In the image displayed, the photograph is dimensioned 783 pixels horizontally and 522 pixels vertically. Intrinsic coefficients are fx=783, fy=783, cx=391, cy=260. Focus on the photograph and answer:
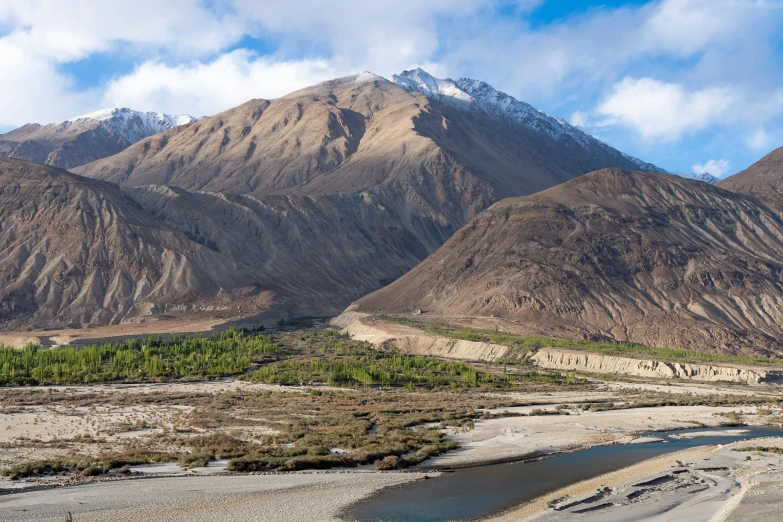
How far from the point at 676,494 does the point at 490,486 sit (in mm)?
7219

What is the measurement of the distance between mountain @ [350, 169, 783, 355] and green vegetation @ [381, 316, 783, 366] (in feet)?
30.0

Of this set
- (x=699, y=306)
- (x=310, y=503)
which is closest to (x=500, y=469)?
(x=310, y=503)

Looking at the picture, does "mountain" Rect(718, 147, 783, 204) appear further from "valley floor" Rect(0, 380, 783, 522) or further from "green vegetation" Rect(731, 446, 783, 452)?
"green vegetation" Rect(731, 446, 783, 452)

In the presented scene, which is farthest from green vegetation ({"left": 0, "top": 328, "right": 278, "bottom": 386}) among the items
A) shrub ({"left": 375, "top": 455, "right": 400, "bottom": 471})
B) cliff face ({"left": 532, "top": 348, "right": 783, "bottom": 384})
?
shrub ({"left": 375, "top": 455, "right": 400, "bottom": 471})

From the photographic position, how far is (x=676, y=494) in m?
30.6

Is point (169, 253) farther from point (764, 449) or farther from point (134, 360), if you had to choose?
point (764, 449)

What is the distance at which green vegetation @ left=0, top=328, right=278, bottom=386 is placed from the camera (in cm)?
7106

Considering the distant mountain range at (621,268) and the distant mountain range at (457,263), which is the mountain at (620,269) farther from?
the distant mountain range at (457,263)

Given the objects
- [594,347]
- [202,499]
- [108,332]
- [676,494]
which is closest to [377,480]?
[202,499]

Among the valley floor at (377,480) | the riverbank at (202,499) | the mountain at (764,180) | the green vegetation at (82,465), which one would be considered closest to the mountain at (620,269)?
the mountain at (764,180)

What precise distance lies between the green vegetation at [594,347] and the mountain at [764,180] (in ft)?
266

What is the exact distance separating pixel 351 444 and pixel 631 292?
96.8 metres

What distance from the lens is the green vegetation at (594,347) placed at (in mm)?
91062

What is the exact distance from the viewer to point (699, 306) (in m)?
122
